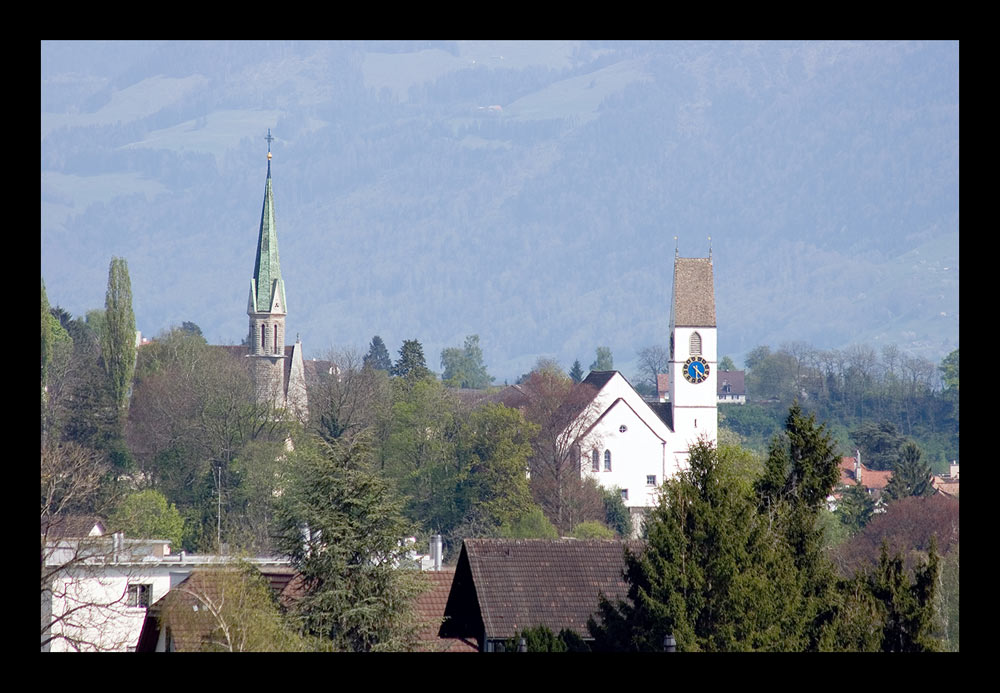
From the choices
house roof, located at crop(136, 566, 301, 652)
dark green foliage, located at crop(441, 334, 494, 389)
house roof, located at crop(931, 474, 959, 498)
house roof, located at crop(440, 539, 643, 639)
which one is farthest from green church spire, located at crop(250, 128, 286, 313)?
house roof, located at crop(136, 566, 301, 652)

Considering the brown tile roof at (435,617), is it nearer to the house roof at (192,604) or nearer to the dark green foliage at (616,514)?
the house roof at (192,604)

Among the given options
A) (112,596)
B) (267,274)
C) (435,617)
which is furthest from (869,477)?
(435,617)

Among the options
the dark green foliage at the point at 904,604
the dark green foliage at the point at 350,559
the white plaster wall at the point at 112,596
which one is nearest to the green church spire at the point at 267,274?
the white plaster wall at the point at 112,596

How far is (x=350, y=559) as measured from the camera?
24375 millimetres

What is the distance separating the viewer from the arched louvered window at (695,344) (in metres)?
91.5

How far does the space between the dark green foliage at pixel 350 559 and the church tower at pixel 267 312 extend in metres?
73.2

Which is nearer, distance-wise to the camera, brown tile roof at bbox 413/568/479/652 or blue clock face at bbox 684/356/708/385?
brown tile roof at bbox 413/568/479/652

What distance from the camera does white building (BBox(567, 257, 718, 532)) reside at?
8631 cm

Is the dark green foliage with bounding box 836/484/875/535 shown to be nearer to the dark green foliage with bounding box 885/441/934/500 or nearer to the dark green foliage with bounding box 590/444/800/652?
the dark green foliage with bounding box 885/441/934/500

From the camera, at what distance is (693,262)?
306ft

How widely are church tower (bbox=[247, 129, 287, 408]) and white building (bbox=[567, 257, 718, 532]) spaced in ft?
71.5
